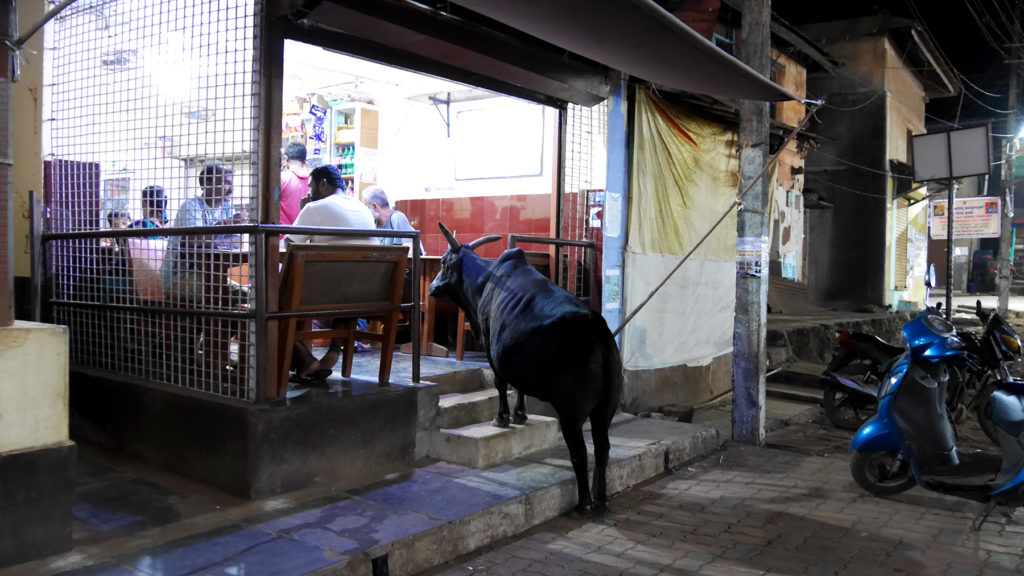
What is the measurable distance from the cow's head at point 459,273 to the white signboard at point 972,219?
75.1ft

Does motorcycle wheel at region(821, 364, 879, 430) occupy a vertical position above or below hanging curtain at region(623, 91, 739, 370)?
below

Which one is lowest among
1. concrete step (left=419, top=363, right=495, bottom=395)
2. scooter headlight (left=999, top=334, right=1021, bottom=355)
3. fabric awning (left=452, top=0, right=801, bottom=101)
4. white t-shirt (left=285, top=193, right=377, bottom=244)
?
concrete step (left=419, top=363, right=495, bottom=395)

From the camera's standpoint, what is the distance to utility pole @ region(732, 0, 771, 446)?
678 centimetres

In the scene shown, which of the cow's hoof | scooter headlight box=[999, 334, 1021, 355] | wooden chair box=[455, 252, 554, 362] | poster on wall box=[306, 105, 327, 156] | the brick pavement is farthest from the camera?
poster on wall box=[306, 105, 327, 156]

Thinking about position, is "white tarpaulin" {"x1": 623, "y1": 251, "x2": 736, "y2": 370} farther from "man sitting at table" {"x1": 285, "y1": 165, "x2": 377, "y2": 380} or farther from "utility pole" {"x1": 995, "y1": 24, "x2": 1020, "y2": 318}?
"utility pole" {"x1": 995, "y1": 24, "x2": 1020, "y2": 318}

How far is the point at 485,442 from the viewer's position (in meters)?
5.15

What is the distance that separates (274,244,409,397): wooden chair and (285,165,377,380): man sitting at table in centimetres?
18

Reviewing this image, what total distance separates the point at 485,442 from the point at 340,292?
1.47 meters

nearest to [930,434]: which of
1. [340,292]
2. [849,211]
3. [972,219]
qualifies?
[340,292]

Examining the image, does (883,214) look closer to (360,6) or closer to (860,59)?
(860,59)

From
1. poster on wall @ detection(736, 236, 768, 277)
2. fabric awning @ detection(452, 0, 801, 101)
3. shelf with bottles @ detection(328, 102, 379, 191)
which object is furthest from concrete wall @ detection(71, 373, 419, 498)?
shelf with bottles @ detection(328, 102, 379, 191)

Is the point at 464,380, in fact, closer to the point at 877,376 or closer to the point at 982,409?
the point at 877,376

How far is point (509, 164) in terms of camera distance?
9.55 metres

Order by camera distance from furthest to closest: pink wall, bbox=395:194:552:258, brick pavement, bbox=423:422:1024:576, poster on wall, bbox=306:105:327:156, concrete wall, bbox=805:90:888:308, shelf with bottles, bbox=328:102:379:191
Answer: concrete wall, bbox=805:90:888:308, shelf with bottles, bbox=328:102:379:191, poster on wall, bbox=306:105:327:156, pink wall, bbox=395:194:552:258, brick pavement, bbox=423:422:1024:576
